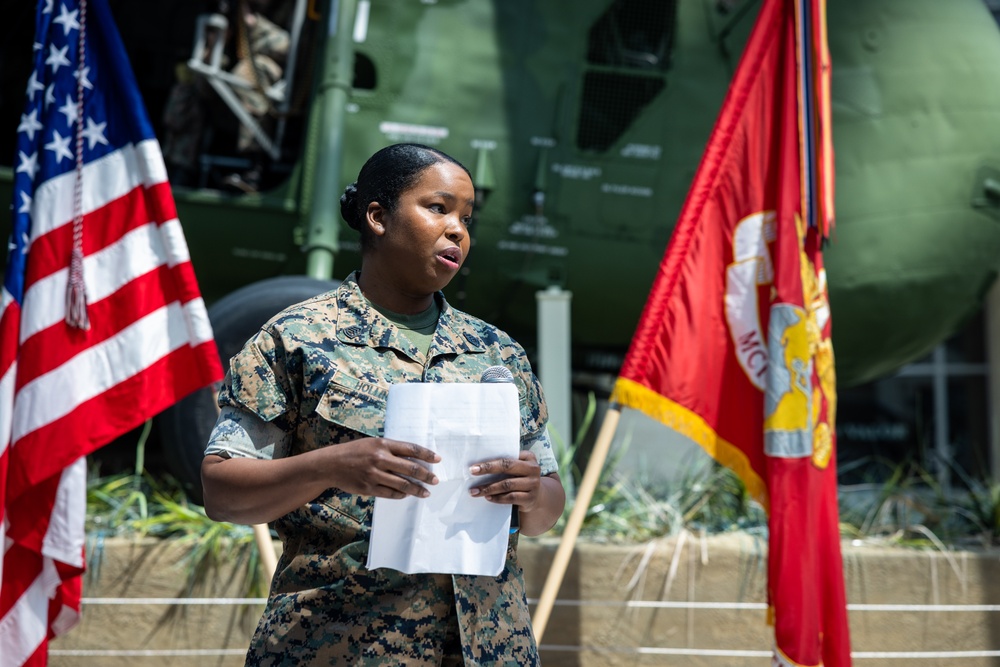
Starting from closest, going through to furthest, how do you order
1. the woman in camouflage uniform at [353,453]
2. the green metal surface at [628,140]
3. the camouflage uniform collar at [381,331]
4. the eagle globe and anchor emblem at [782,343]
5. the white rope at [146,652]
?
the woman in camouflage uniform at [353,453] < the camouflage uniform collar at [381,331] < the eagle globe and anchor emblem at [782,343] < the white rope at [146,652] < the green metal surface at [628,140]

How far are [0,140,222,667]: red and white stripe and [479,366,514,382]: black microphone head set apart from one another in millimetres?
2212

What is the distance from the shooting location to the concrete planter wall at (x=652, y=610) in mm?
4441

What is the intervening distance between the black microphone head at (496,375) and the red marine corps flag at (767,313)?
2184mm

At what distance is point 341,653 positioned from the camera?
1779 millimetres

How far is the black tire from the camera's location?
4621 mm

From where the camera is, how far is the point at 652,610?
451cm

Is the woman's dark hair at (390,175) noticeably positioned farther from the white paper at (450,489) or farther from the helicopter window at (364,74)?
the helicopter window at (364,74)

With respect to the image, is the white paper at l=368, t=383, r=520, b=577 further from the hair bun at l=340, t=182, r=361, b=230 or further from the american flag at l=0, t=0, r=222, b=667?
the american flag at l=0, t=0, r=222, b=667

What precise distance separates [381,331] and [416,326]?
93mm

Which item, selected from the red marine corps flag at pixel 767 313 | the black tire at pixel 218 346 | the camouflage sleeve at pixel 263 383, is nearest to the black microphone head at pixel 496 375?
the camouflage sleeve at pixel 263 383

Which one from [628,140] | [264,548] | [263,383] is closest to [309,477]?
[263,383]

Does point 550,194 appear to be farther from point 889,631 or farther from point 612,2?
point 889,631

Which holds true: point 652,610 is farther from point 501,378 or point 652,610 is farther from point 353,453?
point 353,453

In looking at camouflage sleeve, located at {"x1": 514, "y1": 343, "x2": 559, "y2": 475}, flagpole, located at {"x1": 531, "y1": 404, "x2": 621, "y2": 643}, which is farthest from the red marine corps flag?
camouflage sleeve, located at {"x1": 514, "y1": 343, "x2": 559, "y2": 475}
